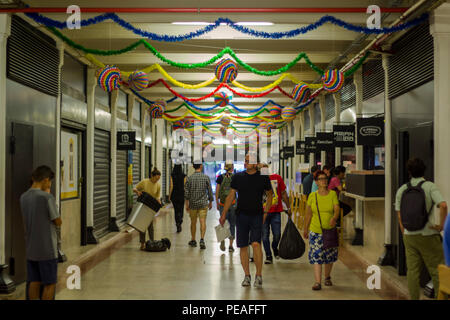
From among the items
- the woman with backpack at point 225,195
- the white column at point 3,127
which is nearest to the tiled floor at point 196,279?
the woman with backpack at point 225,195

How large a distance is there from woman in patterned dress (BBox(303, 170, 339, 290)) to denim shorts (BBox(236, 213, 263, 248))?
0.62 metres

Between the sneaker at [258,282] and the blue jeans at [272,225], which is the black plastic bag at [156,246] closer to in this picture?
the blue jeans at [272,225]

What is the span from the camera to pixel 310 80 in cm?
1221

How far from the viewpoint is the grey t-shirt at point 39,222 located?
13.6 ft

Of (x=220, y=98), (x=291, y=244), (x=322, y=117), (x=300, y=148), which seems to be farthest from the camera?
(x=300, y=148)

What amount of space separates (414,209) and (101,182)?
7.47m

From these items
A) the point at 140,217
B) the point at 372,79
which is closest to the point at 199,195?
the point at 140,217

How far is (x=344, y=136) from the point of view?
922 centimetres

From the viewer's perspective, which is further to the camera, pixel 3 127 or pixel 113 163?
pixel 113 163

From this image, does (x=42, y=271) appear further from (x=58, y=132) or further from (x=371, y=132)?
(x=371, y=132)

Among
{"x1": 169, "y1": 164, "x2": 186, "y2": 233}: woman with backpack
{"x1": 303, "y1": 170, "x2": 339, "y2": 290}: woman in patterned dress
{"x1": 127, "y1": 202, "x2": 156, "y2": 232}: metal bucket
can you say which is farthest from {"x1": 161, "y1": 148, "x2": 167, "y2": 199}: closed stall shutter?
{"x1": 303, "y1": 170, "x2": 339, "y2": 290}: woman in patterned dress

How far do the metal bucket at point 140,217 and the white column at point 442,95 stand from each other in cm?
490

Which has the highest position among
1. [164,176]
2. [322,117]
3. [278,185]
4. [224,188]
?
[322,117]
